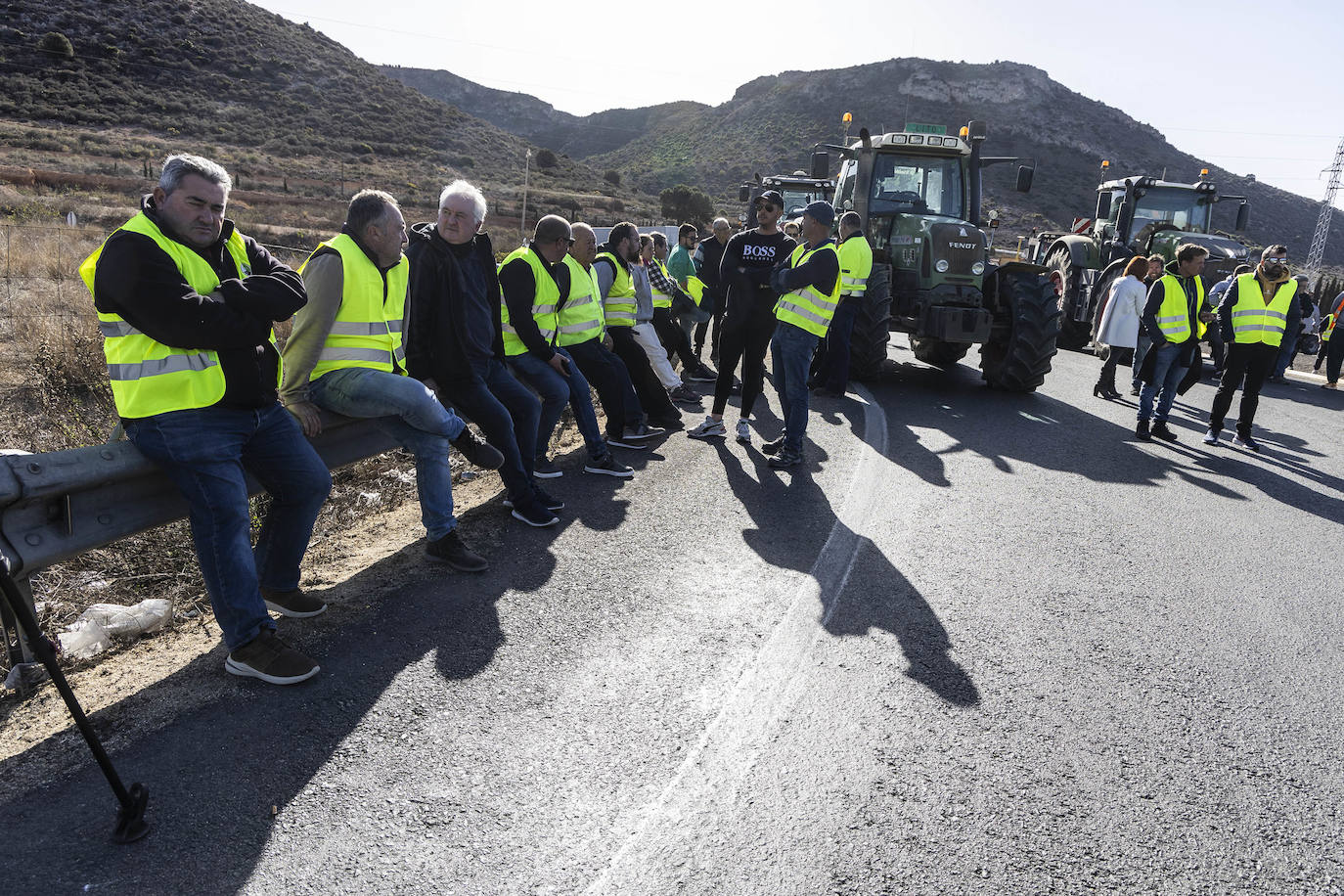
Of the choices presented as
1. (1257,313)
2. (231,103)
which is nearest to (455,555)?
(1257,313)

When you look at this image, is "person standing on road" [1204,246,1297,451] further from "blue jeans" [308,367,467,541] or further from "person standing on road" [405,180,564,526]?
"blue jeans" [308,367,467,541]

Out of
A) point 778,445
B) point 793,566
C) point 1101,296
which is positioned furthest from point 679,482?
point 1101,296

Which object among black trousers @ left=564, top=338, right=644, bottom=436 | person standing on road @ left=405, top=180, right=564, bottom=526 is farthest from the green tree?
person standing on road @ left=405, top=180, right=564, bottom=526

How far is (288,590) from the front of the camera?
3.67 metres

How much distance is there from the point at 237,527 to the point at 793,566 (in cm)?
283

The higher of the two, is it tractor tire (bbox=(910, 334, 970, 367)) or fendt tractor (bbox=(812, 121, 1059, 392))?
fendt tractor (bbox=(812, 121, 1059, 392))

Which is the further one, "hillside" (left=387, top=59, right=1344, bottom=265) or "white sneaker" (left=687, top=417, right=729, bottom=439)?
"hillside" (left=387, top=59, right=1344, bottom=265)

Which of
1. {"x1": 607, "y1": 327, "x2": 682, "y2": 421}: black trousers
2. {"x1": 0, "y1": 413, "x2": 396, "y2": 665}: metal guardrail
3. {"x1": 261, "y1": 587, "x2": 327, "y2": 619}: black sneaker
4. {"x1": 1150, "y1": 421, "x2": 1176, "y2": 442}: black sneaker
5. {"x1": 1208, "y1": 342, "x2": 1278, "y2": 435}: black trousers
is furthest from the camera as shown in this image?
{"x1": 1150, "y1": 421, "x2": 1176, "y2": 442}: black sneaker

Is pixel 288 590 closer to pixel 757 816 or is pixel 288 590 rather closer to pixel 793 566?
pixel 757 816

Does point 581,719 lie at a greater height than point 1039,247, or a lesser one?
lesser

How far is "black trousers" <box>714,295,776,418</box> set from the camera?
7.24 meters

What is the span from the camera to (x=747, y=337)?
730 centimetres

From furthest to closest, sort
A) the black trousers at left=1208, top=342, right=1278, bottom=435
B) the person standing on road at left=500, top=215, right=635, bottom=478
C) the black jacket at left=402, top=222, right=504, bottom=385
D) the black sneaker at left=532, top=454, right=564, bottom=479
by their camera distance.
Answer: the black trousers at left=1208, top=342, right=1278, bottom=435 < the black sneaker at left=532, top=454, right=564, bottom=479 < the person standing on road at left=500, top=215, right=635, bottom=478 < the black jacket at left=402, top=222, right=504, bottom=385

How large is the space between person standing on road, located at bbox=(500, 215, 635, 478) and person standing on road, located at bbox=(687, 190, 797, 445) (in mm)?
1587
